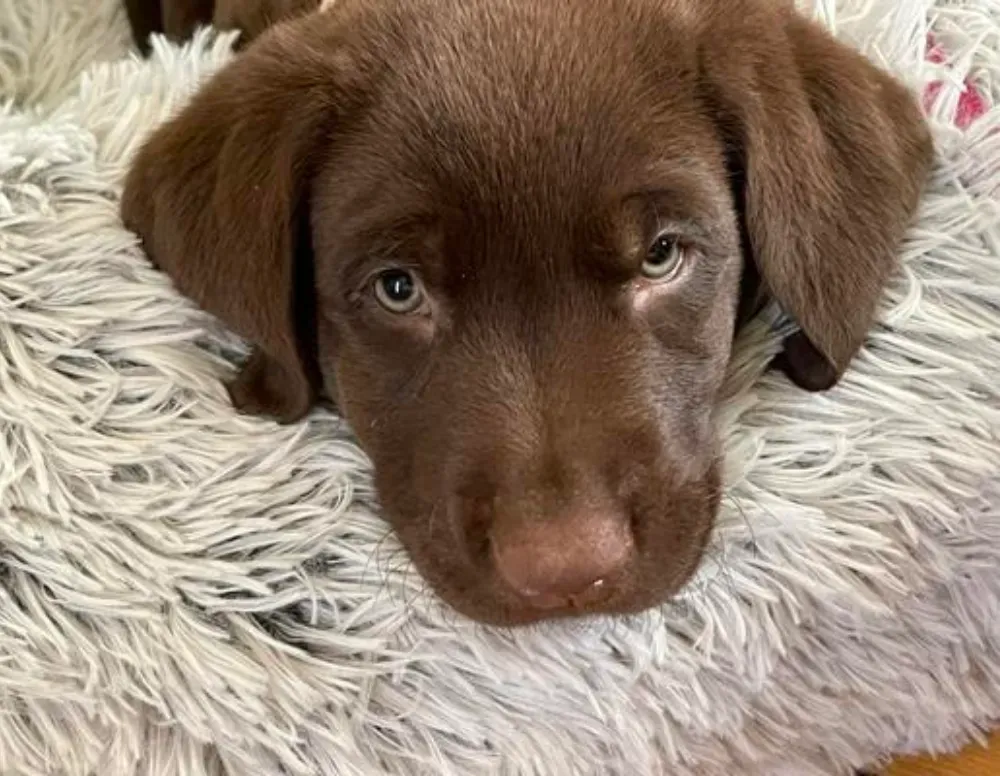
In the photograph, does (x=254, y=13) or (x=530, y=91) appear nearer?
(x=530, y=91)

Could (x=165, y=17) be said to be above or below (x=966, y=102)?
below

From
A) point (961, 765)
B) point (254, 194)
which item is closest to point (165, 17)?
point (254, 194)

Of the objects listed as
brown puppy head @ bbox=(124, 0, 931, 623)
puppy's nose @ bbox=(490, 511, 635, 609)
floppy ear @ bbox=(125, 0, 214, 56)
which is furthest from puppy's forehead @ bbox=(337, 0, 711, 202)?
floppy ear @ bbox=(125, 0, 214, 56)

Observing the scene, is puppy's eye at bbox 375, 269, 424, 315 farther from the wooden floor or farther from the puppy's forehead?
the wooden floor

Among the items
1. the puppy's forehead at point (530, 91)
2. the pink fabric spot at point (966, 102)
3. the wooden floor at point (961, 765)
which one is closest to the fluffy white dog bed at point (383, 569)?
the pink fabric spot at point (966, 102)

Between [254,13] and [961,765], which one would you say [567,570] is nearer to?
[961,765]

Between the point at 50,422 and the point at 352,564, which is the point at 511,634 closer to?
the point at 352,564

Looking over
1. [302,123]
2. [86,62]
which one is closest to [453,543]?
[302,123]
